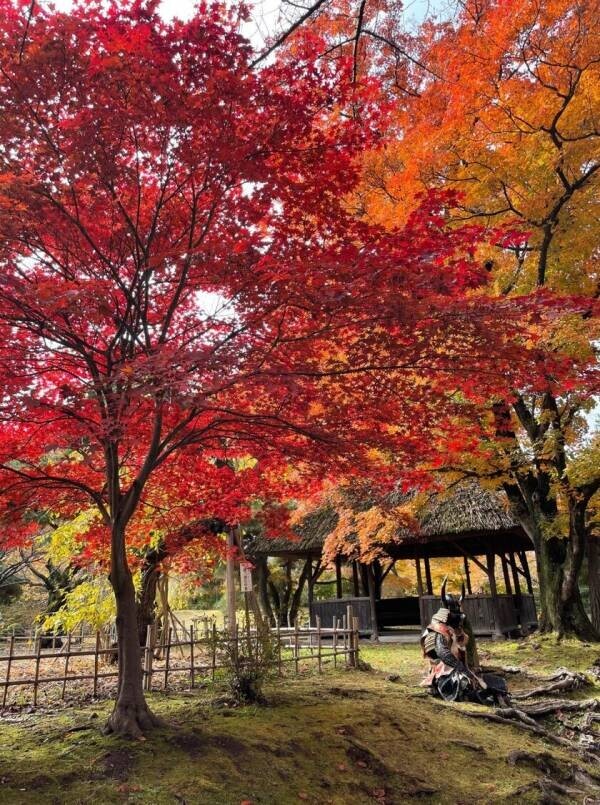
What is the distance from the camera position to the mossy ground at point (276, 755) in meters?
3.98

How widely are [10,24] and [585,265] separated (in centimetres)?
976

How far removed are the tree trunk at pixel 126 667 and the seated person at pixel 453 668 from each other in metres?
3.87

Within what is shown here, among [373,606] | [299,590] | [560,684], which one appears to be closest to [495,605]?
[373,606]

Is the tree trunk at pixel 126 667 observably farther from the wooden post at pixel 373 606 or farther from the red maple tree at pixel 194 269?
the wooden post at pixel 373 606

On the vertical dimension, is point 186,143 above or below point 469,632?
above

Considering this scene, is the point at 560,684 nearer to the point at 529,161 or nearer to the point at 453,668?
the point at 453,668

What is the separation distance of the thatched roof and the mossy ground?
7045 mm

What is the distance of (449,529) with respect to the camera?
14.5m

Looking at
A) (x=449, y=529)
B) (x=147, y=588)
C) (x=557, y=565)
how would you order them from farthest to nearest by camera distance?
(x=449, y=529), (x=557, y=565), (x=147, y=588)

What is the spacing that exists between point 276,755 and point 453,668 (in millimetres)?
3406

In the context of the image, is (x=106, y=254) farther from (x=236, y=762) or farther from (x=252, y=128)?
(x=236, y=762)

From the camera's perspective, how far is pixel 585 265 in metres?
10.4

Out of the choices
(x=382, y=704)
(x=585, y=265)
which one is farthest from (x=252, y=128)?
(x=585, y=265)

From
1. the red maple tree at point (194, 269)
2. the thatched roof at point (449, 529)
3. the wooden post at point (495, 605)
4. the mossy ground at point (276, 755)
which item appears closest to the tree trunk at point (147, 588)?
the mossy ground at point (276, 755)
